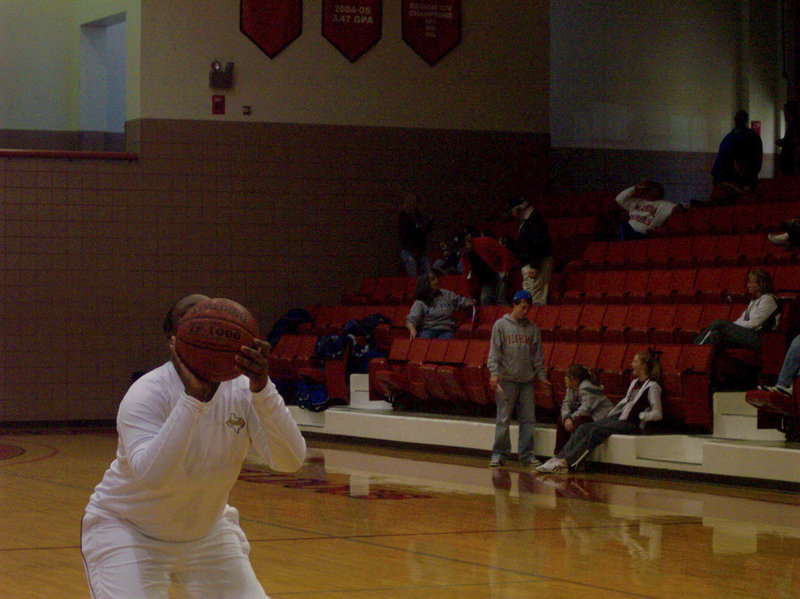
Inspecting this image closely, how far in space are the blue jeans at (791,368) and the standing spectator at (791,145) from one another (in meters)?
7.18

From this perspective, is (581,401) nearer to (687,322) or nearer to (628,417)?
(628,417)

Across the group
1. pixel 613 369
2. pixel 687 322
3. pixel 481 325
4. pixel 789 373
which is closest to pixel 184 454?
pixel 789 373

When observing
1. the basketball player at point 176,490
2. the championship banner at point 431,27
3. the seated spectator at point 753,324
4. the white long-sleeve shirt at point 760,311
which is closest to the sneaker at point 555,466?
the seated spectator at point 753,324

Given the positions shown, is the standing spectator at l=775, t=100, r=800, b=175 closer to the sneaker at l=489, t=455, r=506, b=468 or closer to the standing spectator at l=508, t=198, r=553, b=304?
the standing spectator at l=508, t=198, r=553, b=304

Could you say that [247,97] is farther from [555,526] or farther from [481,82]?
[555,526]

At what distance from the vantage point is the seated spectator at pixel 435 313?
41.7 ft

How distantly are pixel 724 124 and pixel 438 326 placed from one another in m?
7.34

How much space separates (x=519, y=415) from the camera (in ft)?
34.3

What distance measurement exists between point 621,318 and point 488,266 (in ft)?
7.16

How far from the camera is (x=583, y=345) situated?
35.7 ft

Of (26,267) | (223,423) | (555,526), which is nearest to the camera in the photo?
(223,423)

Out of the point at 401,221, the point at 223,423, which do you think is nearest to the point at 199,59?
the point at 401,221

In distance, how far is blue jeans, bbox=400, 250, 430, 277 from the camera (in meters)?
15.2

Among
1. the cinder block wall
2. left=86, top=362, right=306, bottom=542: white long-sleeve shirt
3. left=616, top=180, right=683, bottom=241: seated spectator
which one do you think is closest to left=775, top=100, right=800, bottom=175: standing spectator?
left=616, top=180, right=683, bottom=241: seated spectator
